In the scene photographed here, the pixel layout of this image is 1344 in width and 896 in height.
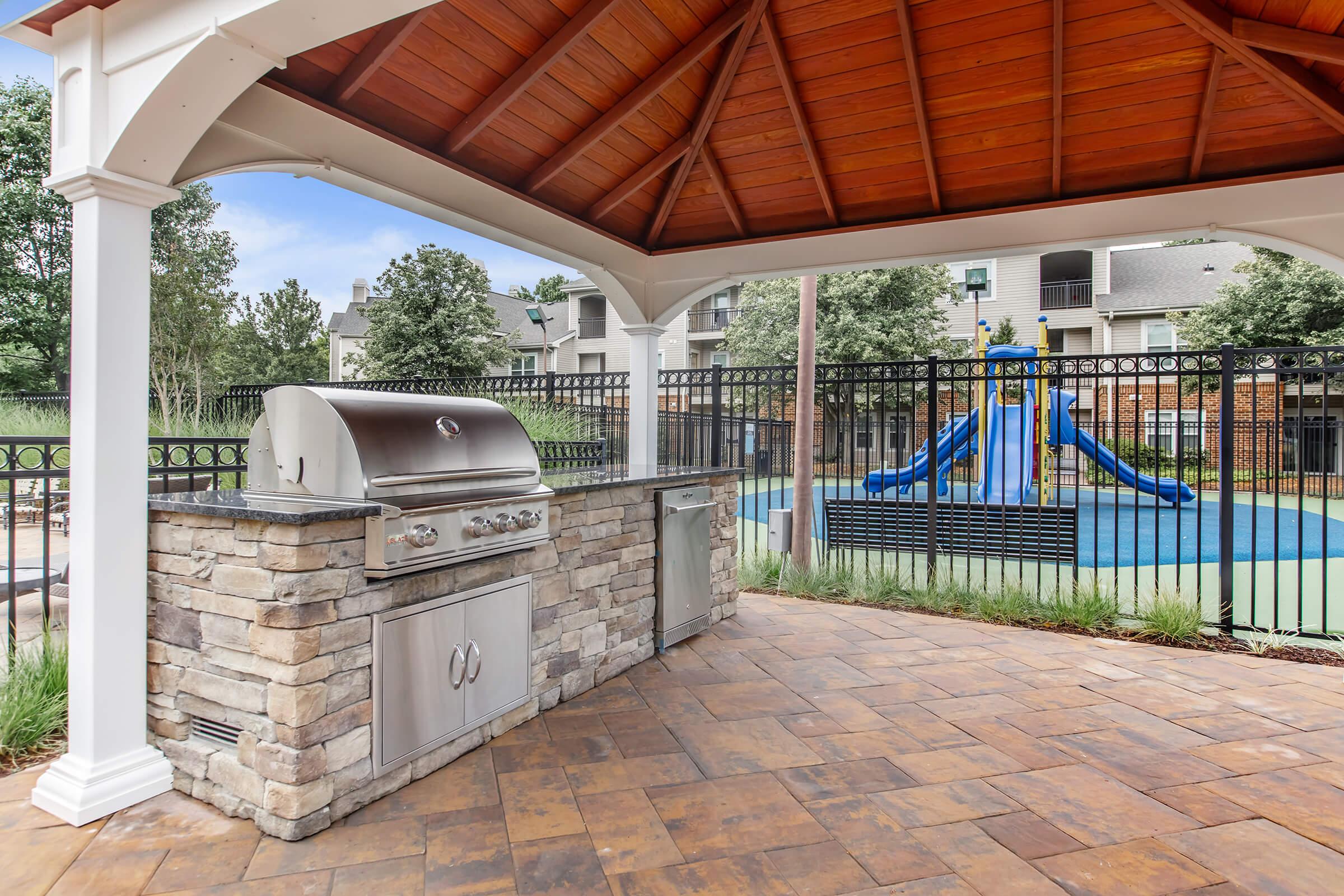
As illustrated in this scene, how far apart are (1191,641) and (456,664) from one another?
446 centimetres

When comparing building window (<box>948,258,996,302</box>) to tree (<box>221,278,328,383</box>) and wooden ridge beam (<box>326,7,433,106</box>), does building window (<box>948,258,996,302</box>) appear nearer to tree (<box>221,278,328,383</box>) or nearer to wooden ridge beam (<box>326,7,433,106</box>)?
wooden ridge beam (<box>326,7,433,106</box>)

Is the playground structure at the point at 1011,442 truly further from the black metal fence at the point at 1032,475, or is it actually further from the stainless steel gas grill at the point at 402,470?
the stainless steel gas grill at the point at 402,470

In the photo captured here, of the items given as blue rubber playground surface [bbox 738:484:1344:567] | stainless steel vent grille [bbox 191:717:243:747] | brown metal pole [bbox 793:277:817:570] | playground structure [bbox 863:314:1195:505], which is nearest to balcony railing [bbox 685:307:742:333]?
blue rubber playground surface [bbox 738:484:1344:567]

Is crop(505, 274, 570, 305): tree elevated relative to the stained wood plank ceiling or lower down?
elevated

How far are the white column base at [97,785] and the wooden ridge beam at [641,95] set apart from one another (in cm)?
330

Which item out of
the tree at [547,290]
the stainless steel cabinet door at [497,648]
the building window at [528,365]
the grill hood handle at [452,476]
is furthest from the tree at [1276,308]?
the tree at [547,290]

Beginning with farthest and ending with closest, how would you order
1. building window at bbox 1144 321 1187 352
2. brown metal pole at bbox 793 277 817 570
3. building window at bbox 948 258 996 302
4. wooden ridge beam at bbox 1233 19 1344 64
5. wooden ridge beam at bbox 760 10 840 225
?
building window at bbox 948 258 996 302 < building window at bbox 1144 321 1187 352 < brown metal pole at bbox 793 277 817 570 < wooden ridge beam at bbox 760 10 840 225 < wooden ridge beam at bbox 1233 19 1344 64

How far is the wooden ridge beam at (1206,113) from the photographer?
327 cm

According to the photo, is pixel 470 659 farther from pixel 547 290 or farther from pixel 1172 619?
pixel 547 290

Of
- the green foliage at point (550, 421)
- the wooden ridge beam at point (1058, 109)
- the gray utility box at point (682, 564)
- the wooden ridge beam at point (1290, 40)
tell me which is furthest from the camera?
the green foliage at point (550, 421)

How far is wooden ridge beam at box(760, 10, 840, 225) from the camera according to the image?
353cm

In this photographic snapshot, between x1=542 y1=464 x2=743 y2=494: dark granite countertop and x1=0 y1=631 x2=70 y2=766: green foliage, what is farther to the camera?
x1=542 y1=464 x2=743 y2=494: dark granite countertop

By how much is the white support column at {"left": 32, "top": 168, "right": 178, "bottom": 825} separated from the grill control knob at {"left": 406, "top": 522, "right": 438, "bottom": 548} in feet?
3.13

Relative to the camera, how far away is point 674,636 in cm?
420
